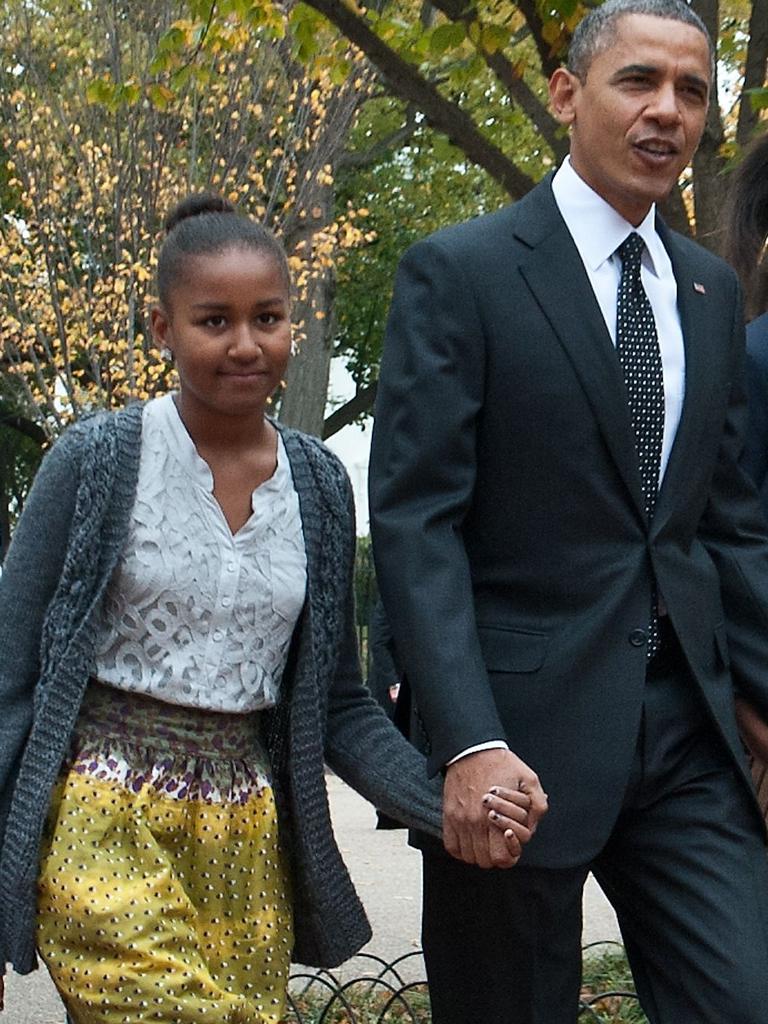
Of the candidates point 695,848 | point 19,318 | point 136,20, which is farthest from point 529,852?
point 19,318

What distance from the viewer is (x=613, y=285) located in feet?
12.0

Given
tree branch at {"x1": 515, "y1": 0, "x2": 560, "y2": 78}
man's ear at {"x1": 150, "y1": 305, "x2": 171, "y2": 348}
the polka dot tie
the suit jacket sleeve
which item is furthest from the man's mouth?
tree branch at {"x1": 515, "y1": 0, "x2": 560, "y2": 78}

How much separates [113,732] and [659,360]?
121 cm

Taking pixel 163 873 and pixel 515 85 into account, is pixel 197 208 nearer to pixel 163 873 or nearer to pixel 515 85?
pixel 163 873

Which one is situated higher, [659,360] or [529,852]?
[659,360]

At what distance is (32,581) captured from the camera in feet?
11.6

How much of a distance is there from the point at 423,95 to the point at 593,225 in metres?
A: 2.88

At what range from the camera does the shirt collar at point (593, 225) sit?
12.0ft

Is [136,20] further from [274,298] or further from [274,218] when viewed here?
[274,298]

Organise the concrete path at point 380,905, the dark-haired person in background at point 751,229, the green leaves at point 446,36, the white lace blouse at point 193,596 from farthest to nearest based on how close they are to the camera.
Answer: the concrete path at point 380,905 < the green leaves at point 446,36 < the dark-haired person in background at point 751,229 < the white lace blouse at point 193,596

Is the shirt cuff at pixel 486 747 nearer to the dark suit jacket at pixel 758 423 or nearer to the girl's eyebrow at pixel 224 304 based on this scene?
the girl's eyebrow at pixel 224 304

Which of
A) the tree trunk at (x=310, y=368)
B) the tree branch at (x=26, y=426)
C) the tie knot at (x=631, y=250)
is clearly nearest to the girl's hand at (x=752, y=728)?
the tie knot at (x=631, y=250)

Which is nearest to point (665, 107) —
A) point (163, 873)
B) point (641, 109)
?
point (641, 109)

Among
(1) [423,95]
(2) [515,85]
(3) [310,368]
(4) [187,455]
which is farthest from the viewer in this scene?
(3) [310,368]
